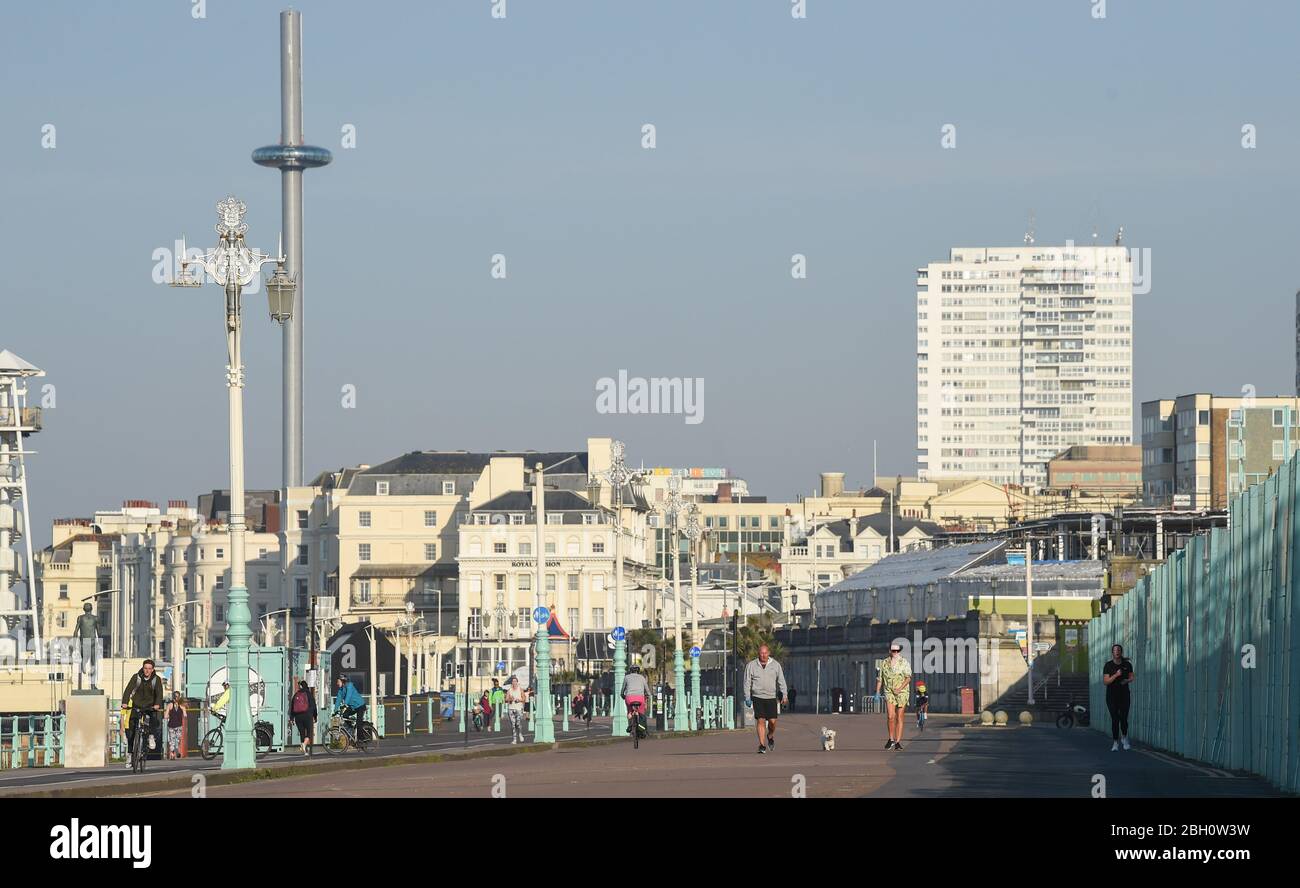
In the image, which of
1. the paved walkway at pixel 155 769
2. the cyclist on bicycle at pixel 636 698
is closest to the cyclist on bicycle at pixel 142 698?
the paved walkway at pixel 155 769

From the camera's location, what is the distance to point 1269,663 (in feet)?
80.4

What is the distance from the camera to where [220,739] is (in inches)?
1667

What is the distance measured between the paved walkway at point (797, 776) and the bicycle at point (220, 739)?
6.84m

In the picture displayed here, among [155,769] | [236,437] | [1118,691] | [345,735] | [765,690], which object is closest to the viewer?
[236,437]

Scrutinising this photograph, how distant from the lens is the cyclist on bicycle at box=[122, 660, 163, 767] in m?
37.1

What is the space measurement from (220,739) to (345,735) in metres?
2.31

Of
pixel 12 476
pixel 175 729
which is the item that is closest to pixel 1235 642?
pixel 175 729

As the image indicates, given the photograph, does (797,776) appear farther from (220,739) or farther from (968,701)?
(968,701)

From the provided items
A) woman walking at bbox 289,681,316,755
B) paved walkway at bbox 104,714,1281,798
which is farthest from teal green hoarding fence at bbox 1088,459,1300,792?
woman walking at bbox 289,681,316,755

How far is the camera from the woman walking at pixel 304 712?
137 ft

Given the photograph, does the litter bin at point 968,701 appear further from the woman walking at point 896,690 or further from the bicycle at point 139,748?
the bicycle at point 139,748

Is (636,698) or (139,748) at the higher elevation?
(139,748)

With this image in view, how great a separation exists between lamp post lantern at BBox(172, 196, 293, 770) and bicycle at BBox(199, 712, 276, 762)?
8.91m

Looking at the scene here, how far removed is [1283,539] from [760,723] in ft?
46.7
